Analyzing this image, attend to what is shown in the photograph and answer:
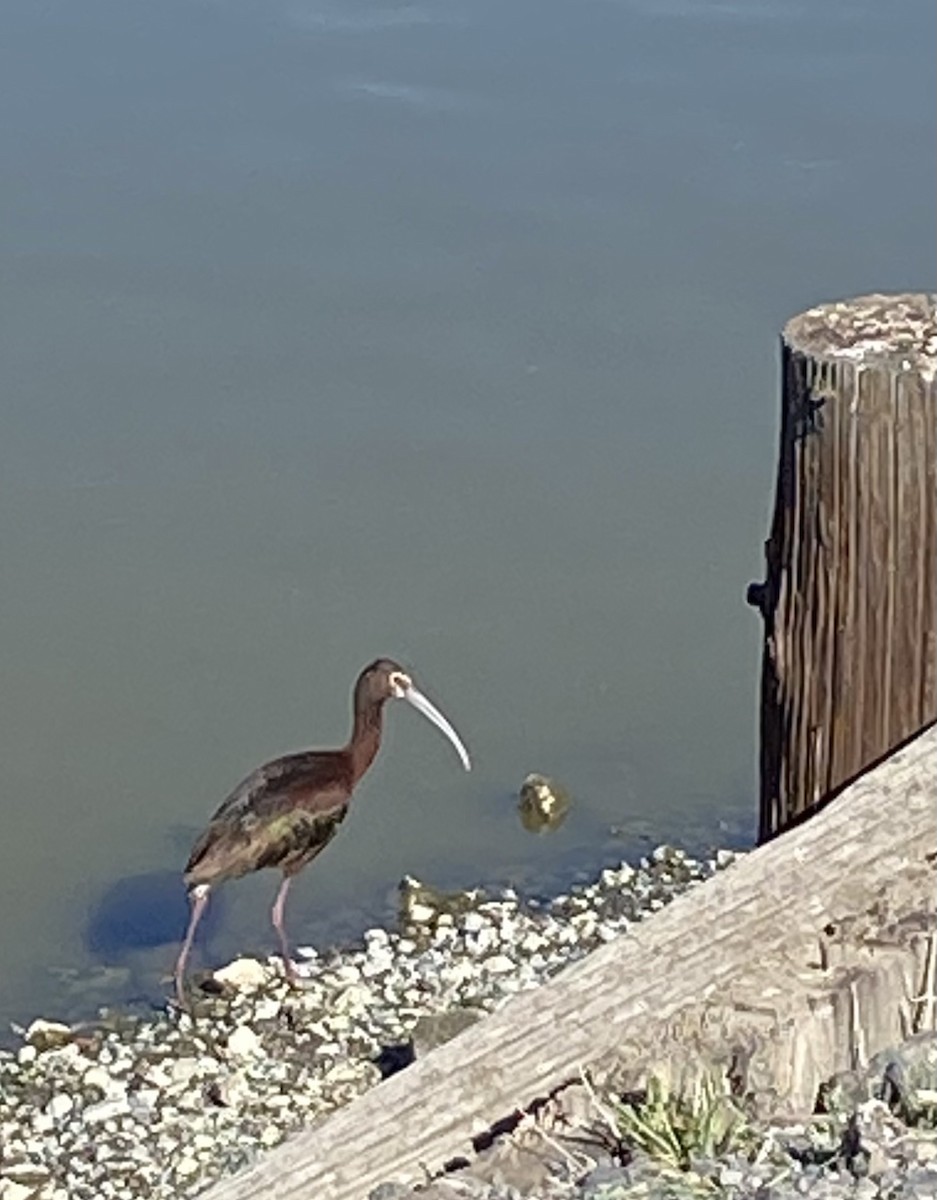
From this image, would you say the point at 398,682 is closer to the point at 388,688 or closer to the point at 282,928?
the point at 388,688

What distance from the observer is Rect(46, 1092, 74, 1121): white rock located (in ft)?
21.3

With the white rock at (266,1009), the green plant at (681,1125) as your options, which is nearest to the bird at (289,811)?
the white rock at (266,1009)

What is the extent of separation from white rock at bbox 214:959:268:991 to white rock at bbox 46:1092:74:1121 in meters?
0.66

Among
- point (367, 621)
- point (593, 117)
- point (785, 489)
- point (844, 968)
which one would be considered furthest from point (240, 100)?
point (844, 968)

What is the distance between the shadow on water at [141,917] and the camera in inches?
295

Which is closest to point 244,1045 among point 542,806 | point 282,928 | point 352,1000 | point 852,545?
point 352,1000

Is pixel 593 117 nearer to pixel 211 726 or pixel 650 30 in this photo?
pixel 650 30

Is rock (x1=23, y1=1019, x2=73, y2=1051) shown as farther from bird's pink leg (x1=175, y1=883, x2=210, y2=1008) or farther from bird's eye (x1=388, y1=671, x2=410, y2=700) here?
bird's eye (x1=388, y1=671, x2=410, y2=700)

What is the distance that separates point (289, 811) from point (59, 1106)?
1.05 metres

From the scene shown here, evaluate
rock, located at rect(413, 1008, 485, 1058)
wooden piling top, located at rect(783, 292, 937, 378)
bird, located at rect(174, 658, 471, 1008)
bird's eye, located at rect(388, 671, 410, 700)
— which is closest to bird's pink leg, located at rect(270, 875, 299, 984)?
bird, located at rect(174, 658, 471, 1008)

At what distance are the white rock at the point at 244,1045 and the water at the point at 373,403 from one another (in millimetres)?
587

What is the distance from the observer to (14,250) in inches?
442

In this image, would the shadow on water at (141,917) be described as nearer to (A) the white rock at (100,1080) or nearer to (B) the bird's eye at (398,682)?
(A) the white rock at (100,1080)

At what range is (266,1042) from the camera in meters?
6.77
